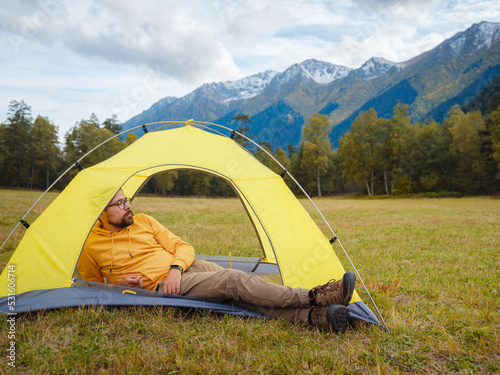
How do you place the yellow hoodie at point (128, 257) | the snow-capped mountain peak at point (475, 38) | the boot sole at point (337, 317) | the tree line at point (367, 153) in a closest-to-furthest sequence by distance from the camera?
1. the boot sole at point (337, 317)
2. the yellow hoodie at point (128, 257)
3. the tree line at point (367, 153)
4. the snow-capped mountain peak at point (475, 38)

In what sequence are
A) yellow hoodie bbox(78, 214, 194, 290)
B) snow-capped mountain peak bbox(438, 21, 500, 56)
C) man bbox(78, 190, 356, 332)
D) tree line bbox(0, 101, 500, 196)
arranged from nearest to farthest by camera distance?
man bbox(78, 190, 356, 332)
yellow hoodie bbox(78, 214, 194, 290)
tree line bbox(0, 101, 500, 196)
snow-capped mountain peak bbox(438, 21, 500, 56)

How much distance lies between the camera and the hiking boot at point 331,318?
281cm

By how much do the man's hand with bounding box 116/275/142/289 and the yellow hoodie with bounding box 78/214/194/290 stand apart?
0.09 meters

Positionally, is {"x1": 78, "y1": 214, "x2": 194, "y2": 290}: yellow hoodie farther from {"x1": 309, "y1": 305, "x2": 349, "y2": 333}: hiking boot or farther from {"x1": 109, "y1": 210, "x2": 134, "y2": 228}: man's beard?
{"x1": 309, "y1": 305, "x2": 349, "y2": 333}: hiking boot

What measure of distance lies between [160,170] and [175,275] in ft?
5.67

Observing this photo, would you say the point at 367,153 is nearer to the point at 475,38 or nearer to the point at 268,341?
the point at 268,341

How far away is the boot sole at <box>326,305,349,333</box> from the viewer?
9.20 feet

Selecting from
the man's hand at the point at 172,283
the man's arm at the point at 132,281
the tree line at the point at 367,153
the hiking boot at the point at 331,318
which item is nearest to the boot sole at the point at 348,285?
the hiking boot at the point at 331,318

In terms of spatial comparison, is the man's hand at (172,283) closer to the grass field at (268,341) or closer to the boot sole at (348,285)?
the grass field at (268,341)

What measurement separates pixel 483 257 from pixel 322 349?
17.6 ft

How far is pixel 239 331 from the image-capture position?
2865 mm

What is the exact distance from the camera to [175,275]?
348 cm

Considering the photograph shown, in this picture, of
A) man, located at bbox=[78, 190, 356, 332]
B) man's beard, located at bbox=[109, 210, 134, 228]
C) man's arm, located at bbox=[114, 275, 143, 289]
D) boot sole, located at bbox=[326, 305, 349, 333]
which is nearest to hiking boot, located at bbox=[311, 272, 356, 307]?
man, located at bbox=[78, 190, 356, 332]

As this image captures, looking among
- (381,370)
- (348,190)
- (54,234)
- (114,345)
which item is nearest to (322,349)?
(381,370)
